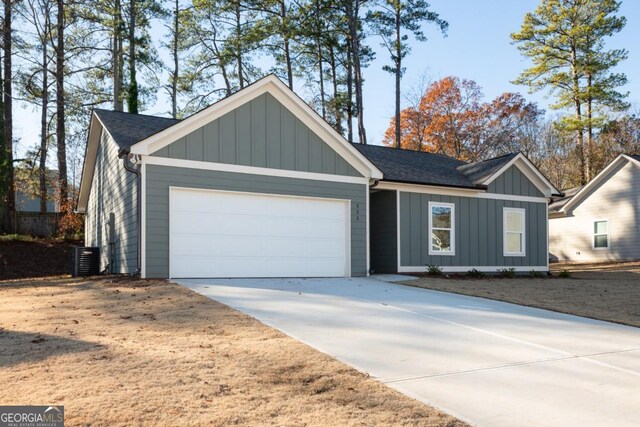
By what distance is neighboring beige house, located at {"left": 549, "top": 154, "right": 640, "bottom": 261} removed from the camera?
24.6 metres

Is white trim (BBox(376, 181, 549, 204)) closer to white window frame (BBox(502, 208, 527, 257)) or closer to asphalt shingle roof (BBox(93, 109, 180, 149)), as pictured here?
white window frame (BBox(502, 208, 527, 257))

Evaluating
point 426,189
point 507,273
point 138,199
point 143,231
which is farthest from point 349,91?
point 143,231

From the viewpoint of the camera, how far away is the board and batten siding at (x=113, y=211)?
502 inches

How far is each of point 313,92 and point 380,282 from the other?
21773mm

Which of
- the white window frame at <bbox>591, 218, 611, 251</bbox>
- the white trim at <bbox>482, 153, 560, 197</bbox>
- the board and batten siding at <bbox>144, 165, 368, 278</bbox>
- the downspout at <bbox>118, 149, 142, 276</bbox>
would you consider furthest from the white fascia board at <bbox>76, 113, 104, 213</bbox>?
the white window frame at <bbox>591, 218, 611, 251</bbox>

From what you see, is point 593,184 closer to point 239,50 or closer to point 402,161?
point 402,161

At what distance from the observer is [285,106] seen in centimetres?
1378

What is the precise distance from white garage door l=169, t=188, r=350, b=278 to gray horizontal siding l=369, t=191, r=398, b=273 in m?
2.16

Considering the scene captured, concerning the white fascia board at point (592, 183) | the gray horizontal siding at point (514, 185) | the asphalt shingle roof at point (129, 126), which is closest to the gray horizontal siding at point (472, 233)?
the gray horizontal siding at point (514, 185)

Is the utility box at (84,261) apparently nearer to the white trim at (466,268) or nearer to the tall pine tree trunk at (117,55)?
the white trim at (466,268)

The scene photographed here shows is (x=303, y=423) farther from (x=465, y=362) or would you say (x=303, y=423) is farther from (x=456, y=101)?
(x=456, y=101)

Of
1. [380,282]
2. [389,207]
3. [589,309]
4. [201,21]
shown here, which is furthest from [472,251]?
[201,21]

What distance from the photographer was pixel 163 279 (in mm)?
11641

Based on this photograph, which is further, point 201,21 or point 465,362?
point 201,21
